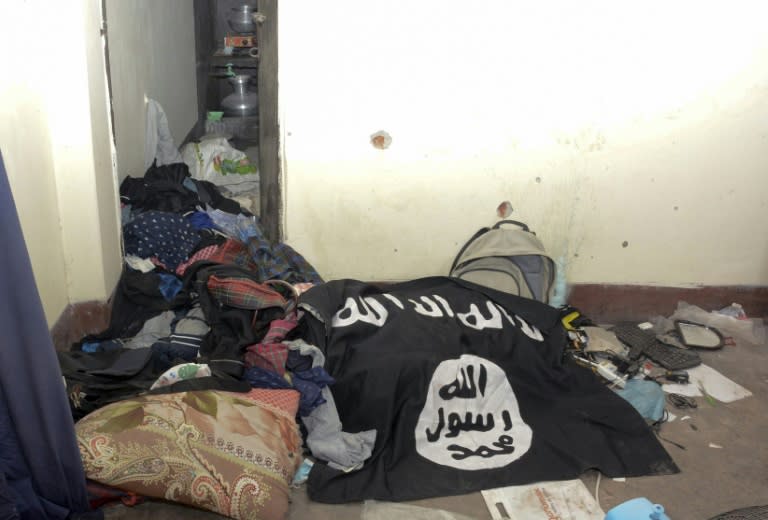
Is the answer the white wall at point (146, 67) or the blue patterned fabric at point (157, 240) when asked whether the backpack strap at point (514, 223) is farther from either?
the white wall at point (146, 67)

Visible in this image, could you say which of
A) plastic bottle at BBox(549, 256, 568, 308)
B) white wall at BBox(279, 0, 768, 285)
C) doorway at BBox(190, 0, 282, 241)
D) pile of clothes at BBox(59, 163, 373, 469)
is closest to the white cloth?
pile of clothes at BBox(59, 163, 373, 469)

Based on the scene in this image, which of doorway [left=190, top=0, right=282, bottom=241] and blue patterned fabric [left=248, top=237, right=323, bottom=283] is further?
blue patterned fabric [left=248, top=237, right=323, bottom=283]

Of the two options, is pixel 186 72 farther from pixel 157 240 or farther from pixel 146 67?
pixel 157 240

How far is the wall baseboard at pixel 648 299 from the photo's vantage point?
281 cm

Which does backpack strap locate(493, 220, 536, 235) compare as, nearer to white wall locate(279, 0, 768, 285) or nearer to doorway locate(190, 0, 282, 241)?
white wall locate(279, 0, 768, 285)

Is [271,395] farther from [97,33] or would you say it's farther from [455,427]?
[97,33]

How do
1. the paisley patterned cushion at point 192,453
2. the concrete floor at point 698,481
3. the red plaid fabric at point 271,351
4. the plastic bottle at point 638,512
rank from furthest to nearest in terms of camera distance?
1. the red plaid fabric at point 271,351
2. the concrete floor at point 698,481
3. the paisley patterned cushion at point 192,453
4. the plastic bottle at point 638,512

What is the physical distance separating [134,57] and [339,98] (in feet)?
4.29

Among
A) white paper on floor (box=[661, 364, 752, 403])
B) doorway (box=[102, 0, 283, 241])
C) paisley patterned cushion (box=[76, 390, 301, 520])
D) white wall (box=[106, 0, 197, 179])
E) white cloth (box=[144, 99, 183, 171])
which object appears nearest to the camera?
paisley patterned cushion (box=[76, 390, 301, 520])

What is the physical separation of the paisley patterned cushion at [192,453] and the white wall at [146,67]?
1.42 meters

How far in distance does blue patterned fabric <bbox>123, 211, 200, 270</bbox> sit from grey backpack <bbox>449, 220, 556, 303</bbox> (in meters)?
1.17

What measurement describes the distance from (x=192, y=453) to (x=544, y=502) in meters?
0.97

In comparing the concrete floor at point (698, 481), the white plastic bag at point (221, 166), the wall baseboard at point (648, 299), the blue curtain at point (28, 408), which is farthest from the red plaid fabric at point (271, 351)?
the white plastic bag at point (221, 166)

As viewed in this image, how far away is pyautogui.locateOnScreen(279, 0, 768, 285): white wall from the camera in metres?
2.37
